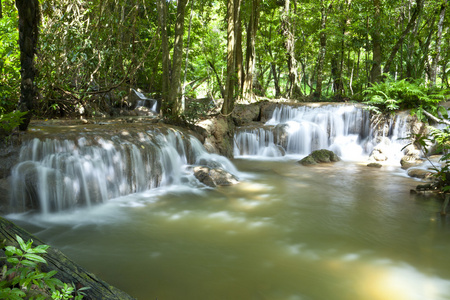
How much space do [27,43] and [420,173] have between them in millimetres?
9585

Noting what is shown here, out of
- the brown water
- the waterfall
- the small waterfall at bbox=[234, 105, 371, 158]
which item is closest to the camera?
the brown water

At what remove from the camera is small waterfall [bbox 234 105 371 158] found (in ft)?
40.8

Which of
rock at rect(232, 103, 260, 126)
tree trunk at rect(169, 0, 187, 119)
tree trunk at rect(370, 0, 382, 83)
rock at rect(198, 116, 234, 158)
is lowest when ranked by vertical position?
rock at rect(198, 116, 234, 158)

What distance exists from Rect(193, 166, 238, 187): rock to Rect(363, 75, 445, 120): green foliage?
25.1ft

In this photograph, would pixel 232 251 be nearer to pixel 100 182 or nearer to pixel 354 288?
pixel 354 288

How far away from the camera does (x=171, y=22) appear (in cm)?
1784

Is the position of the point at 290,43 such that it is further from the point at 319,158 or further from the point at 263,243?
the point at 263,243

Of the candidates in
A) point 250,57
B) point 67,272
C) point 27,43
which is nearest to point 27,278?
point 67,272

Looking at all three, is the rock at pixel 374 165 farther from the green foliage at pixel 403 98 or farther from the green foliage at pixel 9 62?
the green foliage at pixel 9 62

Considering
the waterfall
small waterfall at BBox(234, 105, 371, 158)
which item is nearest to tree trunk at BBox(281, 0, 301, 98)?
the waterfall

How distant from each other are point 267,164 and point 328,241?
6.27 m

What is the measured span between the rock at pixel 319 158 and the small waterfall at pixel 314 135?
1507mm

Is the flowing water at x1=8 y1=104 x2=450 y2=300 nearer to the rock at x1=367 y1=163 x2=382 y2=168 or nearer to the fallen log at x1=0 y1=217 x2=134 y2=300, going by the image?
the rock at x1=367 y1=163 x2=382 y2=168

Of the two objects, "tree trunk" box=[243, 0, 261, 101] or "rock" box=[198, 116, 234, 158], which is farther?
"tree trunk" box=[243, 0, 261, 101]
